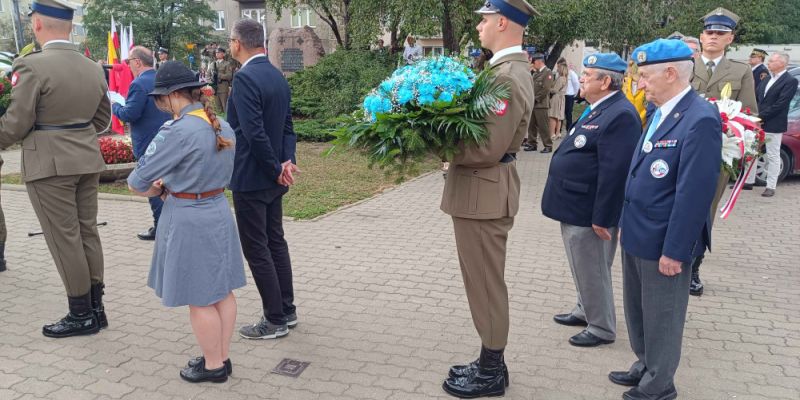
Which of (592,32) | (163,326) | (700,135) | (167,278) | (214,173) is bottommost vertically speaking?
(163,326)

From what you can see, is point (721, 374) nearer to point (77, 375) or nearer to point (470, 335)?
point (470, 335)

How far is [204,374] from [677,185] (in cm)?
292

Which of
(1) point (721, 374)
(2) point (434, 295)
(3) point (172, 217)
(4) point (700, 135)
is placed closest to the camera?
(4) point (700, 135)

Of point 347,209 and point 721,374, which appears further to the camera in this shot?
point 347,209

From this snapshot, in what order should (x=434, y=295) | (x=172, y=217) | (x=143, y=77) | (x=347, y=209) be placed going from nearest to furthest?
1. (x=172, y=217)
2. (x=434, y=295)
3. (x=143, y=77)
4. (x=347, y=209)

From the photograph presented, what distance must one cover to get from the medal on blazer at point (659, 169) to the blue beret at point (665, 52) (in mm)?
517

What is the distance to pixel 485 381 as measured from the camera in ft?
11.8

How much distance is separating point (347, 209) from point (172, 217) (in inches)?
196

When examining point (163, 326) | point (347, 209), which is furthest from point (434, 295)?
point (347, 209)

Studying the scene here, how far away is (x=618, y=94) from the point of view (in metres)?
4.02

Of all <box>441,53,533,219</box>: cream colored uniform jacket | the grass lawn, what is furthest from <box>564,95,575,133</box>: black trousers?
<box>441,53,533,219</box>: cream colored uniform jacket

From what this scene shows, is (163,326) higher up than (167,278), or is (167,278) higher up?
(167,278)

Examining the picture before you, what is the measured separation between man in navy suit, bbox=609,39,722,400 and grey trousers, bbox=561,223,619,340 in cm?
63

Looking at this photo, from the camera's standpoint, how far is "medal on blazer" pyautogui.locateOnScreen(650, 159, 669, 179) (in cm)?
314
